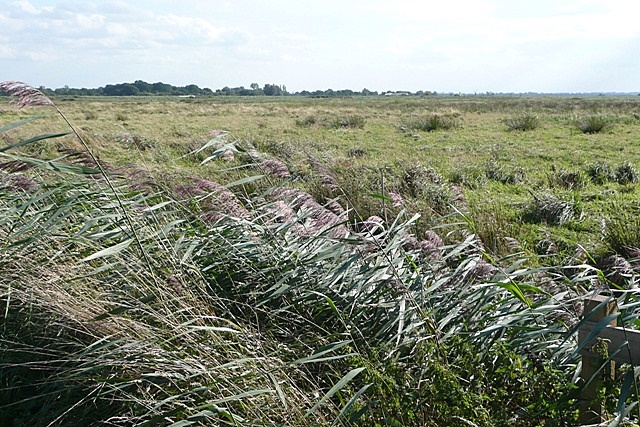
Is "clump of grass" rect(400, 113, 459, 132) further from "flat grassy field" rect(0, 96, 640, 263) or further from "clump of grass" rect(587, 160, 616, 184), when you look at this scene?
"clump of grass" rect(587, 160, 616, 184)

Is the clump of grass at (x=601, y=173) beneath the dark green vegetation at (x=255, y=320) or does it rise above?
beneath

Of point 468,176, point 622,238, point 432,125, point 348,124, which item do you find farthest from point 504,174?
point 348,124

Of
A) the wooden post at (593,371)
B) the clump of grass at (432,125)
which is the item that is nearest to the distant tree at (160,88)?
the clump of grass at (432,125)

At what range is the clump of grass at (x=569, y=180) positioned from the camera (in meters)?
9.85

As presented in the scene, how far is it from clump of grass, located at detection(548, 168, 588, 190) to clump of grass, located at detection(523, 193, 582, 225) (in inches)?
76.0

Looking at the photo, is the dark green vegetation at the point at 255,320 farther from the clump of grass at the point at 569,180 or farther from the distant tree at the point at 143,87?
the distant tree at the point at 143,87

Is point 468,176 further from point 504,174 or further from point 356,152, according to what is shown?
point 356,152

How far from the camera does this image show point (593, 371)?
7.23ft

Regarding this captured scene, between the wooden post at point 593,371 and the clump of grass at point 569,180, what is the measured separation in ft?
26.5

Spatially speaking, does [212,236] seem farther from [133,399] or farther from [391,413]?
[391,413]

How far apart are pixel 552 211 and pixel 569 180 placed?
3.13 m

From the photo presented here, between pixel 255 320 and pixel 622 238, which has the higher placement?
pixel 255 320

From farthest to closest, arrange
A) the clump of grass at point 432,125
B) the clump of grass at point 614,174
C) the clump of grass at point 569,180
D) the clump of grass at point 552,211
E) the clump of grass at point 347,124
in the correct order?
the clump of grass at point 347,124 → the clump of grass at point 432,125 → the clump of grass at point 614,174 → the clump of grass at point 569,180 → the clump of grass at point 552,211

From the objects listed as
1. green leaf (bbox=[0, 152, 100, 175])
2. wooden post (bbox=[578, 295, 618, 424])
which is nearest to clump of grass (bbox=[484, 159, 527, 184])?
wooden post (bbox=[578, 295, 618, 424])
